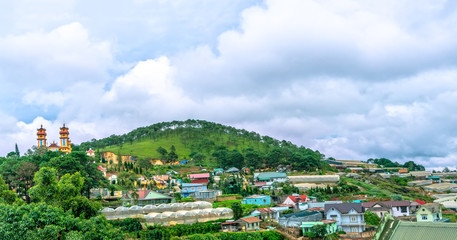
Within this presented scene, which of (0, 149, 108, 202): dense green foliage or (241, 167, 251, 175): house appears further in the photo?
(241, 167, 251, 175): house

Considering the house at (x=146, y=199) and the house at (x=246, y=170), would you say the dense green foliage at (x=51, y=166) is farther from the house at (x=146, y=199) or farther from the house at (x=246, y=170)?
the house at (x=246, y=170)

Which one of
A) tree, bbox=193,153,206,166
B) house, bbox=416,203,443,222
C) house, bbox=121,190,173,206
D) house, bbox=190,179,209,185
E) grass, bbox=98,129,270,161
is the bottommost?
house, bbox=416,203,443,222

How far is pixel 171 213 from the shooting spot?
50375 millimetres

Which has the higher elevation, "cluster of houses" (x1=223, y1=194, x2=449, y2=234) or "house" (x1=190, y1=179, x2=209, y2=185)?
"house" (x1=190, y1=179, x2=209, y2=185)

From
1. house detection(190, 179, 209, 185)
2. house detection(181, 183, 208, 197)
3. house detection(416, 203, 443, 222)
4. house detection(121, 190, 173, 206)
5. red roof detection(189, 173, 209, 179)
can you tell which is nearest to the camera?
house detection(416, 203, 443, 222)

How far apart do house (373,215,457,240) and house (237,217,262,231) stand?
30.9 meters

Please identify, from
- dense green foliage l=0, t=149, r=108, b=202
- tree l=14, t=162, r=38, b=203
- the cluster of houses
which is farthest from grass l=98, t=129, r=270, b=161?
the cluster of houses

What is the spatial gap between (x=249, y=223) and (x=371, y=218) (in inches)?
653

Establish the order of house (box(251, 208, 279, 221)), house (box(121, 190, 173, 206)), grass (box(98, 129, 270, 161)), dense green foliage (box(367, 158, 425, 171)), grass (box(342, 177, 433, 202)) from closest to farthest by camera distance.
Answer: house (box(251, 208, 279, 221)) < house (box(121, 190, 173, 206)) < grass (box(342, 177, 433, 202)) < grass (box(98, 129, 270, 161)) < dense green foliage (box(367, 158, 425, 171))

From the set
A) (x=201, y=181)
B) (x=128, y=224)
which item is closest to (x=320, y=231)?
(x=128, y=224)

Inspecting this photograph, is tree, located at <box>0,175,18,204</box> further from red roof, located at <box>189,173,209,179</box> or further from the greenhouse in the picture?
red roof, located at <box>189,173,209,179</box>

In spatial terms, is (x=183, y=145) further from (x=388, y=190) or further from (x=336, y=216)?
(x=336, y=216)

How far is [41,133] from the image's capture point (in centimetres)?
9169

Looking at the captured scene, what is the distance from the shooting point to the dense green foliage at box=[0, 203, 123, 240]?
26.9 metres
